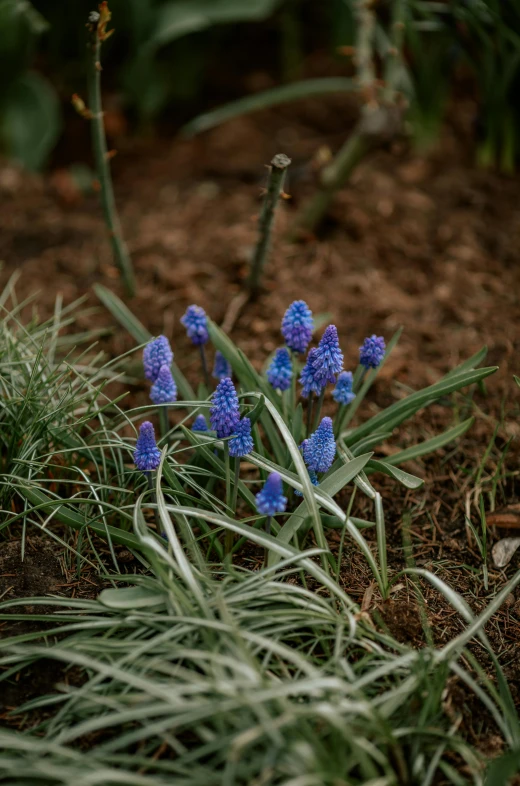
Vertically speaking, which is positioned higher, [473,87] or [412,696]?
[473,87]

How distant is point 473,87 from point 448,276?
5.92 ft

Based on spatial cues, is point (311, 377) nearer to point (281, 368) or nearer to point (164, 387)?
point (281, 368)

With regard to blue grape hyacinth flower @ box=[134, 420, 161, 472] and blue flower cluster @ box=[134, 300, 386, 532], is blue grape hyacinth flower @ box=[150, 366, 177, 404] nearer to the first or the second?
blue flower cluster @ box=[134, 300, 386, 532]

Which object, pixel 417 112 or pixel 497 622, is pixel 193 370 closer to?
pixel 497 622

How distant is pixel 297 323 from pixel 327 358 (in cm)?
17

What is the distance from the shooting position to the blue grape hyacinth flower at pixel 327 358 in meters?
2.04

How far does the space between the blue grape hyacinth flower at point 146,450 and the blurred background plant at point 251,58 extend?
2.05 m

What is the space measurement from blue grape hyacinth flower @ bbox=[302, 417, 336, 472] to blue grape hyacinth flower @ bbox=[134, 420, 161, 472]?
1.38 ft

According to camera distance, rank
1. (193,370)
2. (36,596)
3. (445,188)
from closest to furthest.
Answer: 1. (36,596)
2. (193,370)
3. (445,188)

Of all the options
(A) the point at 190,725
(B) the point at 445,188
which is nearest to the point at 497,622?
(A) the point at 190,725

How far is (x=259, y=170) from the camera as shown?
4078mm

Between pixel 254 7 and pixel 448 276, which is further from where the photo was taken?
pixel 254 7

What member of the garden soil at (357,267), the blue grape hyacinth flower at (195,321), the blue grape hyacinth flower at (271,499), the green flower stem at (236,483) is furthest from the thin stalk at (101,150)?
the blue grape hyacinth flower at (271,499)

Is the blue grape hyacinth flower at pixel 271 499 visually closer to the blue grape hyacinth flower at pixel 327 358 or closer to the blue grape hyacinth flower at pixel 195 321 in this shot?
the blue grape hyacinth flower at pixel 327 358
